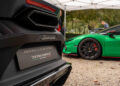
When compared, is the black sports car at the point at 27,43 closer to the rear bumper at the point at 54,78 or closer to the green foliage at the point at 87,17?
the rear bumper at the point at 54,78

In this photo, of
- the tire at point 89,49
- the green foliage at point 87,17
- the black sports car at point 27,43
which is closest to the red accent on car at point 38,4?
the black sports car at point 27,43

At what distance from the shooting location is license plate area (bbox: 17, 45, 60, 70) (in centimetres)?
140

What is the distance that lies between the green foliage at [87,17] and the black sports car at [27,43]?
15.1m

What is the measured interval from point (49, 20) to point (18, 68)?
0.69 meters

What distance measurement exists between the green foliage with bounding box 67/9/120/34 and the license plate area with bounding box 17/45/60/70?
49.1 ft

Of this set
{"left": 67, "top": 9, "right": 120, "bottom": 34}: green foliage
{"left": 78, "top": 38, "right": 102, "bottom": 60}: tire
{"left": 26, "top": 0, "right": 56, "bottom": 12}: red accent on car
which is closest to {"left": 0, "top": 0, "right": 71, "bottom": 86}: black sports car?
{"left": 26, "top": 0, "right": 56, "bottom": 12}: red accent on car

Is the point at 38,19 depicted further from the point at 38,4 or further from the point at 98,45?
the point at 98,45

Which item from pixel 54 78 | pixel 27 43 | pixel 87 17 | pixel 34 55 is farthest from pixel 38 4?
pixel 87 17

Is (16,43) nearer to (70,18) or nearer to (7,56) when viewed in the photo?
(7,56)

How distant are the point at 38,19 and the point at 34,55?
1.27 ft

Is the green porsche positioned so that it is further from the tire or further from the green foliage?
the green foliage

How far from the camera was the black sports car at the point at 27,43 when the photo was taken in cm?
120

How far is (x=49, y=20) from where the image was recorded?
5.77 ft

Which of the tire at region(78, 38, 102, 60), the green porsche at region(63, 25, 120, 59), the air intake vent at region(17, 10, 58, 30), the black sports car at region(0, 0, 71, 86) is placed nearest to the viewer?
the black sports car at region(0, 0, 71, 86)
